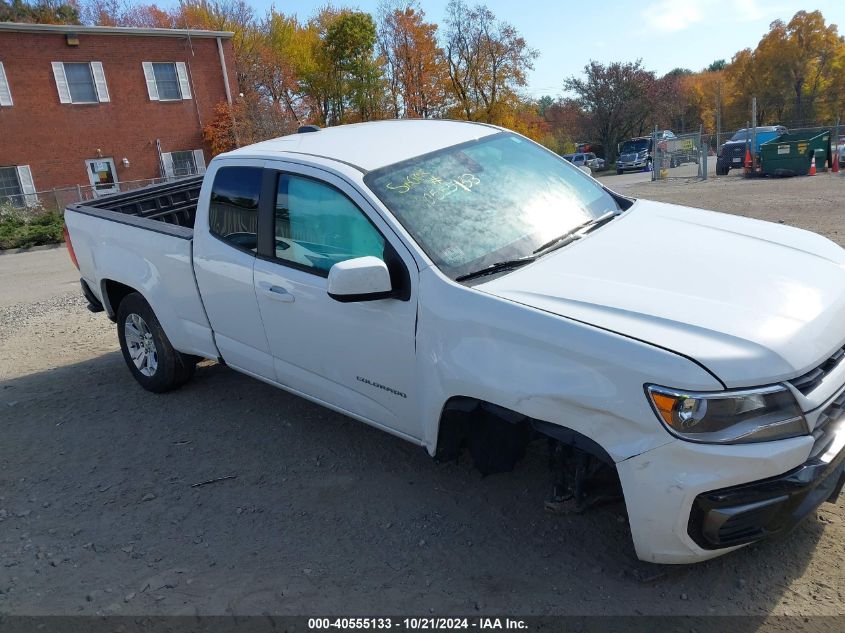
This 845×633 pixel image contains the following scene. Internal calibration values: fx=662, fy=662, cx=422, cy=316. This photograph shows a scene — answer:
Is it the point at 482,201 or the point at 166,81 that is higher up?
the point at 166,81

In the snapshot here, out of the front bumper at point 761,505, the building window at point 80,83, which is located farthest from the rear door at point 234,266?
the building window at point 80,83

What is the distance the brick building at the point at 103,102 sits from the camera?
24422mm

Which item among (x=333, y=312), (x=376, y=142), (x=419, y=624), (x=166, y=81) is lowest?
(x=419, y=624)

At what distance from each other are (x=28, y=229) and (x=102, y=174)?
10.2 meters

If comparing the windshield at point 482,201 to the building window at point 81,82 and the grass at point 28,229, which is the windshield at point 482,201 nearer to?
the grass at point 28,229

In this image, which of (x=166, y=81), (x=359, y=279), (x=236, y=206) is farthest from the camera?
(x=166, y=81)

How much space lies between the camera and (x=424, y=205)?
3311 millimetres

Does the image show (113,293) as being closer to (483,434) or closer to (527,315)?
(483,434)

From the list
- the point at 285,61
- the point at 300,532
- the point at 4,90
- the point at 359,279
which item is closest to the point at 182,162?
the point at 4,90

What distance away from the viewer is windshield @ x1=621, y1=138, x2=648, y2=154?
40.2 metres

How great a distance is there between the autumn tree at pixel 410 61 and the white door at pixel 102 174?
21.1 meters

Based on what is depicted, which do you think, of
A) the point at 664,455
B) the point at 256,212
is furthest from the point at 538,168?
the point at 664,455

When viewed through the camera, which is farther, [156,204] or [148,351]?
[156,204]

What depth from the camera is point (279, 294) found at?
11.9 ft
